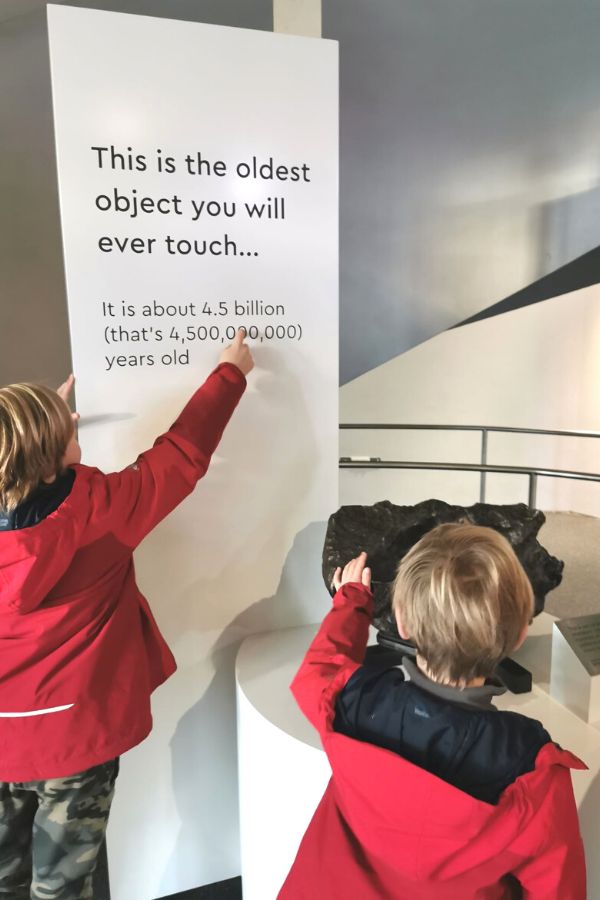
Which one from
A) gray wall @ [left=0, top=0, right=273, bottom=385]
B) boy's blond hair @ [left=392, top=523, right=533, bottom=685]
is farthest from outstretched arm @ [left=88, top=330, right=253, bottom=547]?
gray wall @ [left=0, top=0, right=273, bottom=385]

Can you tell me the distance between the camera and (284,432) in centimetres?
178

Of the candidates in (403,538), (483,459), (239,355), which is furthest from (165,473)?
(483,459)

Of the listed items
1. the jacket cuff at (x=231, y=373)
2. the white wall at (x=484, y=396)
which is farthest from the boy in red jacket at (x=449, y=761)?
the white wall at (x=484, y=396)

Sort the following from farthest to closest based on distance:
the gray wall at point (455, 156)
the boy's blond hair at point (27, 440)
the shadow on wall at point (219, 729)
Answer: the gray wall at point (455, 156) < the shadow on wall at point (219, 729) < the boy's blond hair at point (27, 440)

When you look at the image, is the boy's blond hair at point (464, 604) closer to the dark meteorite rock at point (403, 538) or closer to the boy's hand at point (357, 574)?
the boy's hand at point (357, 574)

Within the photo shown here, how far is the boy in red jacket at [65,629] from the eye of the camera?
3.77 feet

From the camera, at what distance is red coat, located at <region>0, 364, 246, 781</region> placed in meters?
1.16

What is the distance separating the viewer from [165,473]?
136 centimetres

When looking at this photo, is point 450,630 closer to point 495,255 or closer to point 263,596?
point 263,596

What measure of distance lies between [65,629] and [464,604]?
0.80 meters

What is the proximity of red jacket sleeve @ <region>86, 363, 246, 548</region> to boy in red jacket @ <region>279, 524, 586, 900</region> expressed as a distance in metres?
0.53

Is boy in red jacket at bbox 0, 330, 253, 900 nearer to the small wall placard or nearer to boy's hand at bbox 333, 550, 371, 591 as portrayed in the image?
boy's hand at bbox 333, 550, 371, 591

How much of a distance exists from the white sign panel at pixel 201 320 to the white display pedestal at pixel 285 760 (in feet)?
0.82

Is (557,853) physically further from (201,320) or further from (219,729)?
(201,320)
